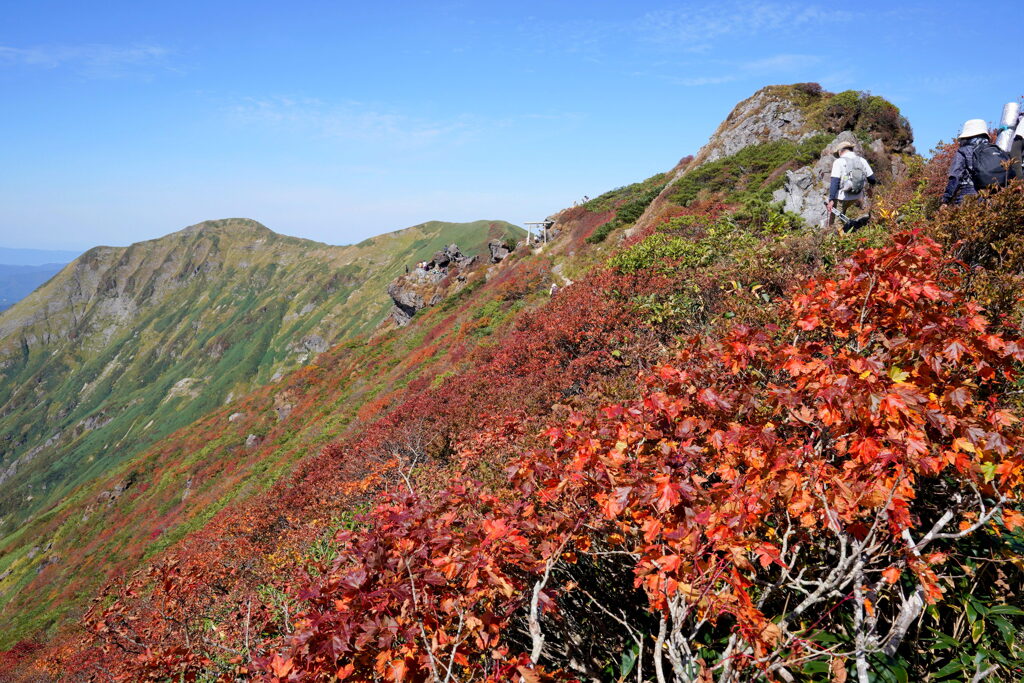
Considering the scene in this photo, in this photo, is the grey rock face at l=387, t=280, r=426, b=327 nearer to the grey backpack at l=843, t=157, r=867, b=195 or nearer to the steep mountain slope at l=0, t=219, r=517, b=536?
the grey backpack at l=843, t=157, r=867, b=195

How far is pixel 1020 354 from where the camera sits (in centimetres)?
326

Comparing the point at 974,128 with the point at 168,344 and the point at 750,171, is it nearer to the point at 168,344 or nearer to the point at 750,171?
the point at 750,171

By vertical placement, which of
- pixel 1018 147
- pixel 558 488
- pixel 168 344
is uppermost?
pixel 1018 147

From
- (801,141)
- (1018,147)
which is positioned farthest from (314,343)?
(1018,147)

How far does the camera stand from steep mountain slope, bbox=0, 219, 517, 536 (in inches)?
4665

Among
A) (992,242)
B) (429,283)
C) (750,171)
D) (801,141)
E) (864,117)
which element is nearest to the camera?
(992,242)

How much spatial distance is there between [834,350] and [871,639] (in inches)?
133

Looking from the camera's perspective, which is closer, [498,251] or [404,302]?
[498,251]

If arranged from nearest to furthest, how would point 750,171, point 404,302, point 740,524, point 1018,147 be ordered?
point 740,524
point 1018,147
point 750,171
point 404,302

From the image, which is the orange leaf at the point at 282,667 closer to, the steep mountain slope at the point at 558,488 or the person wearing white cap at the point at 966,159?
the steep mountain slope at the point at 558,488

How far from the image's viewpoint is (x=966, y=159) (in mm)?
7523

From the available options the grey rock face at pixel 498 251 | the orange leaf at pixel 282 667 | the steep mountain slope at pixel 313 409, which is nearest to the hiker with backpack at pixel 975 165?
the steep mountain slope at pixel 313 409

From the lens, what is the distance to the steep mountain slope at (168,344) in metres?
118

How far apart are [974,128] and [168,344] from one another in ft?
653
